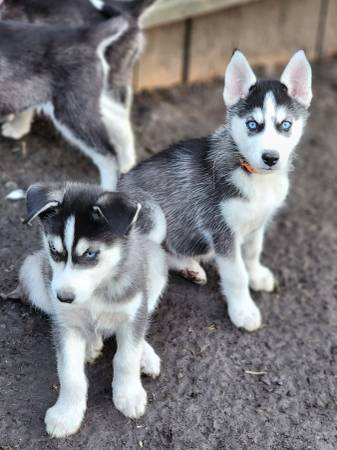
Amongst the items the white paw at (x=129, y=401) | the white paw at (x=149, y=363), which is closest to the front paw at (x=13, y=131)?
the white paw at (x=149, y=363)

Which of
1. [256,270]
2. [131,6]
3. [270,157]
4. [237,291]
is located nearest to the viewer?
[270,157]

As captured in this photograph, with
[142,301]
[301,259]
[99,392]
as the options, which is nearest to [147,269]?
[142,301]

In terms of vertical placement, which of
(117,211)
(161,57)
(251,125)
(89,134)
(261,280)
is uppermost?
(117,211)

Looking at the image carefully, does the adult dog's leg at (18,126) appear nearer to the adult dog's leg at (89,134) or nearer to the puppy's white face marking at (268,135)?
the adult dog's leg at (89,134)

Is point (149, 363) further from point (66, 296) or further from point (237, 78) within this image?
point (237, 78)

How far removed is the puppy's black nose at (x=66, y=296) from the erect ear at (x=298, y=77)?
2.10 metres

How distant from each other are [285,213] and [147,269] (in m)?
2.75

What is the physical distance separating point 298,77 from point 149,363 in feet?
6.82

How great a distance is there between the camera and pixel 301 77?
5.13 meters

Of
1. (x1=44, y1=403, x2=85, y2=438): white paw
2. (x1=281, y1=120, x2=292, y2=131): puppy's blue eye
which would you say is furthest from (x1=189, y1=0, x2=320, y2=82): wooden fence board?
(x1=44, y1=403, x2=85, y2=438): white paw

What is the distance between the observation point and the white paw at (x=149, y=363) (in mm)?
4852

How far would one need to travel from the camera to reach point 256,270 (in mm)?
5988

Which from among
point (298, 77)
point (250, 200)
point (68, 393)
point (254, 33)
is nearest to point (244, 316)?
point (250, 200)

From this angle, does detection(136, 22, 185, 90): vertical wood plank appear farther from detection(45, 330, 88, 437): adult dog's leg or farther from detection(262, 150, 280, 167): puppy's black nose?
detection(45, 330, 88, 437): adult dog's leg
